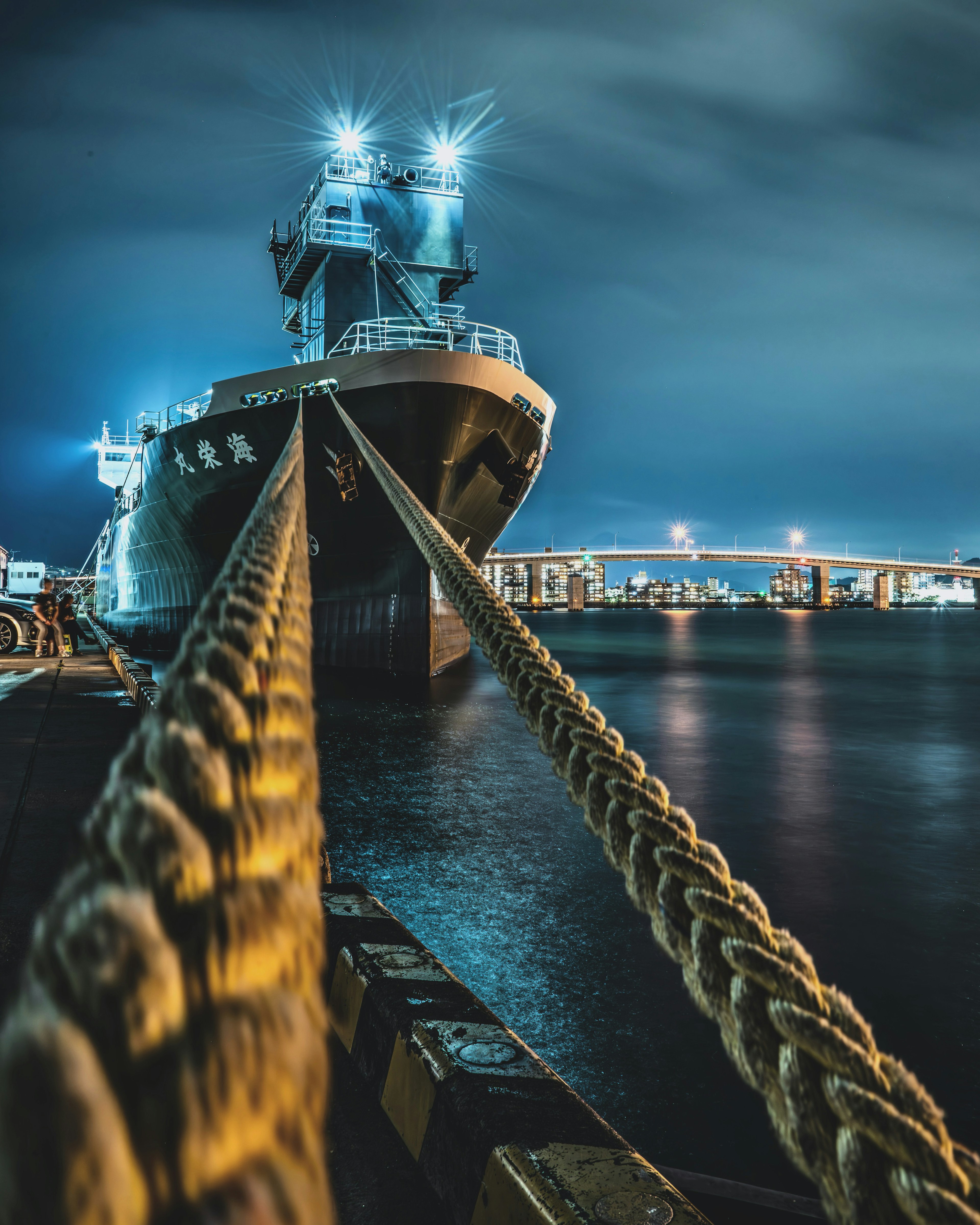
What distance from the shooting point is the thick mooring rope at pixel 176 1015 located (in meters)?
0.29

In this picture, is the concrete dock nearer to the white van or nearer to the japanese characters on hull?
the japanese characters on hull

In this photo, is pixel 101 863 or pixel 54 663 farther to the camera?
pixel 54 663

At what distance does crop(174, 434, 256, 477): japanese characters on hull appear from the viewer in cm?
1290

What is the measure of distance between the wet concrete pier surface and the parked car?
3.90 m

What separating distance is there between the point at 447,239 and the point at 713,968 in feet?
58.3

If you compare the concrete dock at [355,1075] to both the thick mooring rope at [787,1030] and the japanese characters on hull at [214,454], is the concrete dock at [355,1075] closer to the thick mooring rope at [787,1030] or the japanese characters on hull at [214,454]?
the thick mooring rope at [787,1030]

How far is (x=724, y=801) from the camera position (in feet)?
27.8

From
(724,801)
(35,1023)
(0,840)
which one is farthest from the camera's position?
(724,801)

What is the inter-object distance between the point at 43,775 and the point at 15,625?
33.5 ft

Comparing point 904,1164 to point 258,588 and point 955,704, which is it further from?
point 955,704

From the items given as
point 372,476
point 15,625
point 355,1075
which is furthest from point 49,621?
point 355,1075

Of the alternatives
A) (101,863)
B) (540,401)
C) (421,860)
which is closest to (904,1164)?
(101,863)

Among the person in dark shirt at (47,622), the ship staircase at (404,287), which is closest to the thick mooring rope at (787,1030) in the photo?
the person in dark shirt at (47,622)

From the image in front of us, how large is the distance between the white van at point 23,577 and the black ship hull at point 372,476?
64.8 m
